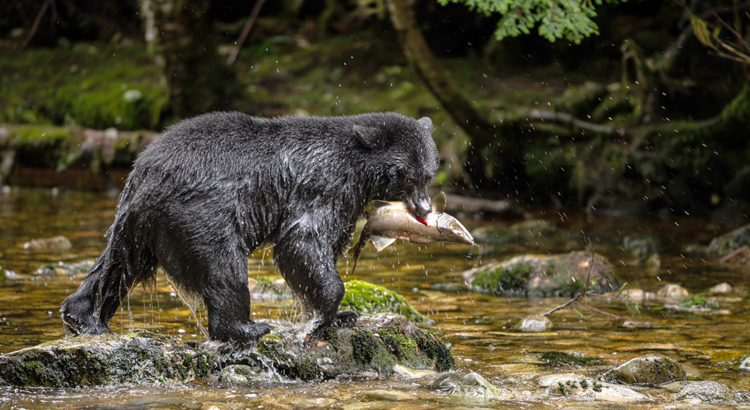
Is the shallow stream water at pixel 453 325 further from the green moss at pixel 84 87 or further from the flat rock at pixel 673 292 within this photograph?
the green moss at pixel 84 87

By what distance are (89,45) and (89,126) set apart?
17.5 ft

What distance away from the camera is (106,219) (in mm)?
11281

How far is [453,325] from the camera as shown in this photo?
605cm

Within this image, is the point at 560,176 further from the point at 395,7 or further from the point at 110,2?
the point at 110,2

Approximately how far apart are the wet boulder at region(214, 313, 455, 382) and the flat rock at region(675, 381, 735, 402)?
4.40ft

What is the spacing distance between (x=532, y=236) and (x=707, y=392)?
630 centimetres

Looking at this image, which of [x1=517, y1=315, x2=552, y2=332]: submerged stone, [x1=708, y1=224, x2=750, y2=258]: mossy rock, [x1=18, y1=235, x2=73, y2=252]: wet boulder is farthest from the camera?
[x1=708, y1=224, x2=750, y2=258]: mossy rock

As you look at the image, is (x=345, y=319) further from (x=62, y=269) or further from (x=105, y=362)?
(x=62, y=269)

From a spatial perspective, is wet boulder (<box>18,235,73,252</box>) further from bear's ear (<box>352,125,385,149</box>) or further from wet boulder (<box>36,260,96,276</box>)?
bear's ear (<box>352,125,385,149</box>)

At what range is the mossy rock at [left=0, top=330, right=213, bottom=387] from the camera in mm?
4109

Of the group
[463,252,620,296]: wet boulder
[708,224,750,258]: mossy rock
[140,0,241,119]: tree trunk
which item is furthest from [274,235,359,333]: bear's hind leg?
[140,0,241,119]: tree trunk

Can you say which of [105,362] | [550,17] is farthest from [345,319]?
[550,17]

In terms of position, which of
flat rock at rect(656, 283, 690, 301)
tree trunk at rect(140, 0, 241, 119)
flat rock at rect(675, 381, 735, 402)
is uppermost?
tree trunk at rect(140, 0, 241, 119)

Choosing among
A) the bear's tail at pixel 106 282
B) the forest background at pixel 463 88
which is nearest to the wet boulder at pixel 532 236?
the forest background at pixel 463 88
